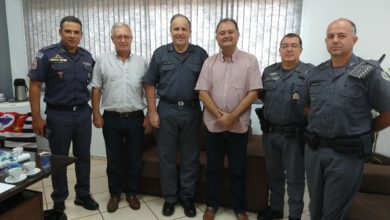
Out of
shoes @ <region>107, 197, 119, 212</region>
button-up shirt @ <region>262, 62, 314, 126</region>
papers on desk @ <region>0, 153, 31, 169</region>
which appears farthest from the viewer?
shoes @ <region>107, 197, 119, 212</region>

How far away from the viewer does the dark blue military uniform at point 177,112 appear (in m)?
2.29

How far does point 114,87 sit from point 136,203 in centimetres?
105

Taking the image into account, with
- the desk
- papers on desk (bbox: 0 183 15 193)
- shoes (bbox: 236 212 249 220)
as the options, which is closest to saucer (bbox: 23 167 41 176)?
the desk

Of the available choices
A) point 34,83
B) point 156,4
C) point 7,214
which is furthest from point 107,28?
point 7,214

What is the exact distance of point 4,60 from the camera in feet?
13.6

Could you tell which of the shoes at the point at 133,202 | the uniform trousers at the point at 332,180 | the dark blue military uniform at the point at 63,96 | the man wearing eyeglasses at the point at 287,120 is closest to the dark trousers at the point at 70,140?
the dark blue military uniform at the point at 63,96

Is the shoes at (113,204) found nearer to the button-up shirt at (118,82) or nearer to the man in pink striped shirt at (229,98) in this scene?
the button-up shirt at (118,82)

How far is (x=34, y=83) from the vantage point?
2.30m

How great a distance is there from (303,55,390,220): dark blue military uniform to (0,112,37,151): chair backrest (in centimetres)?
324

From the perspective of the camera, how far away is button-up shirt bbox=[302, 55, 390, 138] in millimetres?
1516

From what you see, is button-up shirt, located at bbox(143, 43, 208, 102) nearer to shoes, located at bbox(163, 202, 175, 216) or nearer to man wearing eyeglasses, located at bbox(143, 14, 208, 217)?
man wearing eyeglasses, located at bbox(143, 14, 208, 217)

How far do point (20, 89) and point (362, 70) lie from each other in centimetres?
410

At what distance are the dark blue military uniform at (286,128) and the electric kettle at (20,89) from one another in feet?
11.1

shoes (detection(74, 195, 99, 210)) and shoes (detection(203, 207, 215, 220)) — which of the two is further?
shoes (detection(74, 195, 99, 210))
